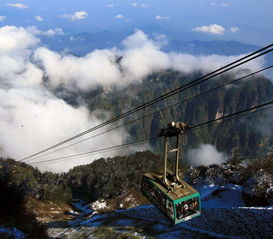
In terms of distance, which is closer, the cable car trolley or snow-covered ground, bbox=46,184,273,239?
the cable car trolley

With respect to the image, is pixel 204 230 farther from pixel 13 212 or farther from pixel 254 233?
pixel 13 212

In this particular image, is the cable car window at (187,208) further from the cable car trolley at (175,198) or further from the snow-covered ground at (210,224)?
the snow-covered ground at (210,224)

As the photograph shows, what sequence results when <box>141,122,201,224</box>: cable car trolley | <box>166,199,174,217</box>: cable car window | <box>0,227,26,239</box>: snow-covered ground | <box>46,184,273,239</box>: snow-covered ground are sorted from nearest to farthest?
1. <box>141,122,201,224</box>: cable car trolley
2. <box>166,199,174,217</box>: cable car window
3. <box>0,227,26,239</box>: snow-covered ground
4. <box>46,184,273,239</box>: snow-covered ground

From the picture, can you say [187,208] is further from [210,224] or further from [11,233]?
[11,233]

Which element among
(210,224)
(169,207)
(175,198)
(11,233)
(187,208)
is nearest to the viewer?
(175,198)

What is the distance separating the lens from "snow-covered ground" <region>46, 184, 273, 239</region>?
25.0 metres

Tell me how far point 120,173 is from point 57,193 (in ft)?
156

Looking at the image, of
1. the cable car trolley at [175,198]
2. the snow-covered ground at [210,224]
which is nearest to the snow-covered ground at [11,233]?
the cable car trolley at [175,198]

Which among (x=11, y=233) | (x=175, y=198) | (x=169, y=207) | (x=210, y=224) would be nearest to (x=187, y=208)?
(x=169, y=207)

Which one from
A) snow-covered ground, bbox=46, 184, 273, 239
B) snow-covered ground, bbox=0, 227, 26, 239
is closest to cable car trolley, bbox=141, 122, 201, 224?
snow-covered ground, bbox=46, 184, 273, 239

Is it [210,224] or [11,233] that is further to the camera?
[210,224]

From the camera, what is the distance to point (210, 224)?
2817cm

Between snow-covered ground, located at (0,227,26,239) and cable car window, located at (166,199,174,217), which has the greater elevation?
cable car window, located at (166,199,174,217)

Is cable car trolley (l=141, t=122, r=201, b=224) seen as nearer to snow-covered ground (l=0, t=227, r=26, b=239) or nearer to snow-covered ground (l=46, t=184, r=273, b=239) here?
snow-covered ground (l=46, t=184, r=273, b=239)
